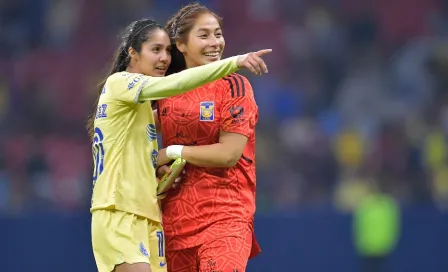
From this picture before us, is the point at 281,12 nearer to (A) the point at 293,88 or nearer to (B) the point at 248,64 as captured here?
(A) the point at 293,88

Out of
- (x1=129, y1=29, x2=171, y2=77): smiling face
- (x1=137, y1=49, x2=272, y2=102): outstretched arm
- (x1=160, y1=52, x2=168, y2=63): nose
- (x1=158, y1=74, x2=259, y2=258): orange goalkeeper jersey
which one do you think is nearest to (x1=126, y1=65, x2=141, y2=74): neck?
(x1=129, y1=29, x2=171, y2=77): smiling face

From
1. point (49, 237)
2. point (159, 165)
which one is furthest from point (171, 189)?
point (49, 237)

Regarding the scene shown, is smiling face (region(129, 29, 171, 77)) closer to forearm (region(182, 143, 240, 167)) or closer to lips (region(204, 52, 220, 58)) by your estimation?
lips (region(204, 52, 220, 58))

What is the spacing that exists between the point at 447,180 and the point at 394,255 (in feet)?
4.46

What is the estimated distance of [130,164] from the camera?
5480 mm

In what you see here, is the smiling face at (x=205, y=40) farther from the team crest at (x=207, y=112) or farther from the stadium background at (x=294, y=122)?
the stadium background at (x=294, y=122)

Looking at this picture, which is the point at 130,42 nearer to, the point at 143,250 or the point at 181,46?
the point at 181,46

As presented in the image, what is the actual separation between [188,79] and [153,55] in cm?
60

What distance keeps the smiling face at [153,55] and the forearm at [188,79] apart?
352 millimetres

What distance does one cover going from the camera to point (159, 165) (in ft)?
18.6

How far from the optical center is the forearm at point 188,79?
5.02 meters

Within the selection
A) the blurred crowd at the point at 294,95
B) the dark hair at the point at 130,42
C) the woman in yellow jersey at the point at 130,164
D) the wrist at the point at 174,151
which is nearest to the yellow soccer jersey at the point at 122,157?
the woman in yellow jersey at the point at 130,164

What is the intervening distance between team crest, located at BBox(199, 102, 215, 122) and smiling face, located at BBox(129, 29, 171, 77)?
30 centimetres

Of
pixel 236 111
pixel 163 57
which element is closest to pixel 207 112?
pixel 236 111
